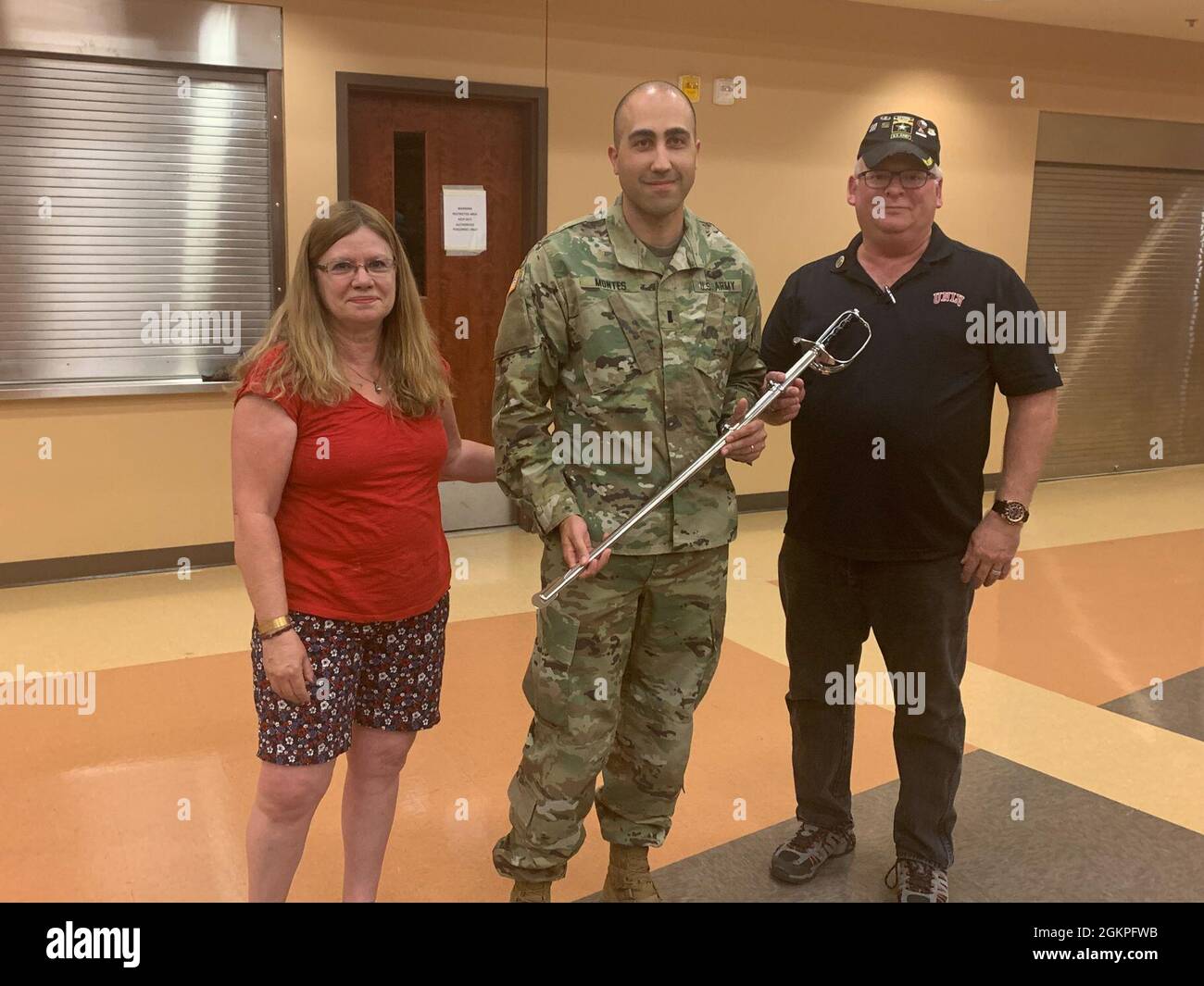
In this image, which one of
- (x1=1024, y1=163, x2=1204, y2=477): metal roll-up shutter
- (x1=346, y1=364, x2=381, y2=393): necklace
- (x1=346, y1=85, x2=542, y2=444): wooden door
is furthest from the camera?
(x1=1024, y1=163, x2=1204, y2=477): metal roll-up shutter

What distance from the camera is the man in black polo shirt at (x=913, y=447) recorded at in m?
2.27

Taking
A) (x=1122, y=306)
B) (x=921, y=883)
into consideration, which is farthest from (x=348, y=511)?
(x=1122, y=306)

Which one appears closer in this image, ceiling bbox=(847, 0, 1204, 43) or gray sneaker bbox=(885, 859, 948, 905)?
gray sneaker bbox=(885, 859, 948, 905)

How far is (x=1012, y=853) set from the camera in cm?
267

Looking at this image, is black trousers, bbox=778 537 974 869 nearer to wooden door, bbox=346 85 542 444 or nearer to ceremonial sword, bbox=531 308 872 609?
ceremonial sword, bbox=531 308 872 609

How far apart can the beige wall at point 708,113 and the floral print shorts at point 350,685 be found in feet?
10.9

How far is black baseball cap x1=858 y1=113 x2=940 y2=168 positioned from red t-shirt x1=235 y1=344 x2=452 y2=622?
1.13 m

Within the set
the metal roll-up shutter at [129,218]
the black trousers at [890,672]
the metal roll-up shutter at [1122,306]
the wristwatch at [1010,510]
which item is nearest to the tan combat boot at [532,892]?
the black trousers at [890,672]

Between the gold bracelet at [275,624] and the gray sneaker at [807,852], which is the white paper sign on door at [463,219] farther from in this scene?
the gold bracelet at [275,624]

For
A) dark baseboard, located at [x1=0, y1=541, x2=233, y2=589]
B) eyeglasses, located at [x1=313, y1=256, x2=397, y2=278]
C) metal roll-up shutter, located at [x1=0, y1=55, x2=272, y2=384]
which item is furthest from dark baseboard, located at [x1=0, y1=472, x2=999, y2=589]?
eyeglasses, located at [x1=313, y1=256, x2=397, y2=278]

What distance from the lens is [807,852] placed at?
258 centimetres

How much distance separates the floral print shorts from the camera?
1913mm

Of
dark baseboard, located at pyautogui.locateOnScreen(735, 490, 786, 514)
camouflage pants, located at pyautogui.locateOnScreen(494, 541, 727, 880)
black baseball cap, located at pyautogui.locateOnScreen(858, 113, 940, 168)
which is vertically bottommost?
dark baseboard, located at pyautogui.locateOnScreen(735, 490, 786, 514)
